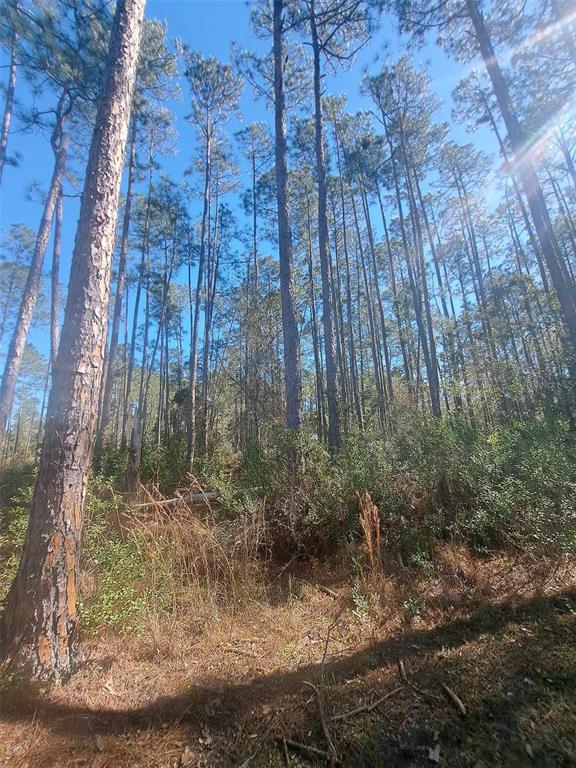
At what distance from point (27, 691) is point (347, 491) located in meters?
3.22

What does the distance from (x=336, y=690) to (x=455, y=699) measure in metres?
0.67

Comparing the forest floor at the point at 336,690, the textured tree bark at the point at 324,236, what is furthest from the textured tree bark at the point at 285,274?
the forest floor at the point at 336,690

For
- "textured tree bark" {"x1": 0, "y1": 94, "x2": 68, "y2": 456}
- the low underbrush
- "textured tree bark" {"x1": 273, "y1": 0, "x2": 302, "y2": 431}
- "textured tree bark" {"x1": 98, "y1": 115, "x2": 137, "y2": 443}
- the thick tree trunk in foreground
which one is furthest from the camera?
"textured tree bark" {"x1": 98, "y1": 115, "x2": 137, "y2": 443}

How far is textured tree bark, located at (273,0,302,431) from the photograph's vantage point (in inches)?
234

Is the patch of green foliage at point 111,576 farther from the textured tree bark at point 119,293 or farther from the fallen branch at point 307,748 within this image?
the textured tree bark at point 119,293

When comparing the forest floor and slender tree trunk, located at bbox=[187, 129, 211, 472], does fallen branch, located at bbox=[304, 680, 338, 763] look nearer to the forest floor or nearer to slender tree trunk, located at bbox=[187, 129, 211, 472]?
the forest floor

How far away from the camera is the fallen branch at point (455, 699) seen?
1746mm

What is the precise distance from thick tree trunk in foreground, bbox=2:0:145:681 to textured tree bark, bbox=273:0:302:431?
3630 mm

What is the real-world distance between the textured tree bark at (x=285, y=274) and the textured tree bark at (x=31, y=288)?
23.5 feet

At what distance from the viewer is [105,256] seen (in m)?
2.59

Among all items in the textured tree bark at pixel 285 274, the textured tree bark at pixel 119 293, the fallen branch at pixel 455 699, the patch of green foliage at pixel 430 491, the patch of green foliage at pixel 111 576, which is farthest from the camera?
the textured tree bark at pixel 119 293

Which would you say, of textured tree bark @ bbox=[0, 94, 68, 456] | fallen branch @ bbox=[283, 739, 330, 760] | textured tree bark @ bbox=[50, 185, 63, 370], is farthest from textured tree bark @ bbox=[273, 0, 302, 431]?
textured tree bark @ bbox=[50, 185, 63, 370]

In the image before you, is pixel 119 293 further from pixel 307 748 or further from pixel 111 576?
pixel 307 748

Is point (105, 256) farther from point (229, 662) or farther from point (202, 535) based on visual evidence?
point (229, 662)
